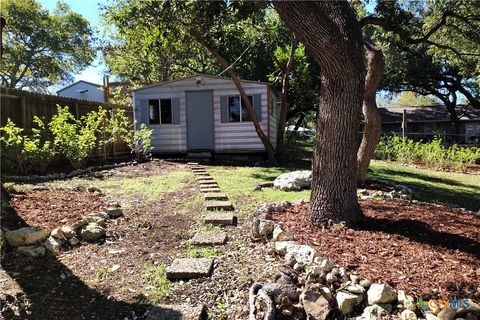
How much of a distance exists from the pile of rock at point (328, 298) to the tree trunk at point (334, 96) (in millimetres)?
996

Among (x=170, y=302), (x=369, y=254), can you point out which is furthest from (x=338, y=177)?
(x=170, y=302)

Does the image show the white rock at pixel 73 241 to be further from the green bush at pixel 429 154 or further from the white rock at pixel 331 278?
the green bush at pixel 429 154

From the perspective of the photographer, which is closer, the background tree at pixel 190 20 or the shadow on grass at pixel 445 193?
the shadow on grass at pixel 445 193

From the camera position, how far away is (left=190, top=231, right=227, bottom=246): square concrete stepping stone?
414cm

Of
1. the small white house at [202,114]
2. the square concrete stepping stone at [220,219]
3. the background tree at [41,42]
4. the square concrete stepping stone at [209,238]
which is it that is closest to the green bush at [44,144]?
the small white house at [202,114]

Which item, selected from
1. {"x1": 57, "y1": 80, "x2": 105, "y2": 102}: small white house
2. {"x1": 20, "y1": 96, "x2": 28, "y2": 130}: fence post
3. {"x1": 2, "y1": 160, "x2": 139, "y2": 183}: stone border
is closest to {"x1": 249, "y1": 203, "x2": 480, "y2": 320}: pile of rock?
{"x1": 2, "y1": 160, "x2": 139, "y2": 183}: stone border

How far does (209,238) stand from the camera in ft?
14.0

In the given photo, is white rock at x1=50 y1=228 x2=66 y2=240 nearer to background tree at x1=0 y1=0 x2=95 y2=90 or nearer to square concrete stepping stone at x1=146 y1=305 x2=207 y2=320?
square concrete stepping stone at x1=146 y1=305 x2=207 y2=320

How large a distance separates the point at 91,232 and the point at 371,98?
503cm

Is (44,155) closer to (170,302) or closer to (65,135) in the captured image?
(65,135)

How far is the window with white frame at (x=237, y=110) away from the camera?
526 inches

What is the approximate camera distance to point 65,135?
8.78m

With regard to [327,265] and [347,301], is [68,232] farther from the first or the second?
[347,301]

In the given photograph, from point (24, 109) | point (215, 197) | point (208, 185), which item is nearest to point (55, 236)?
point (215, 197)
